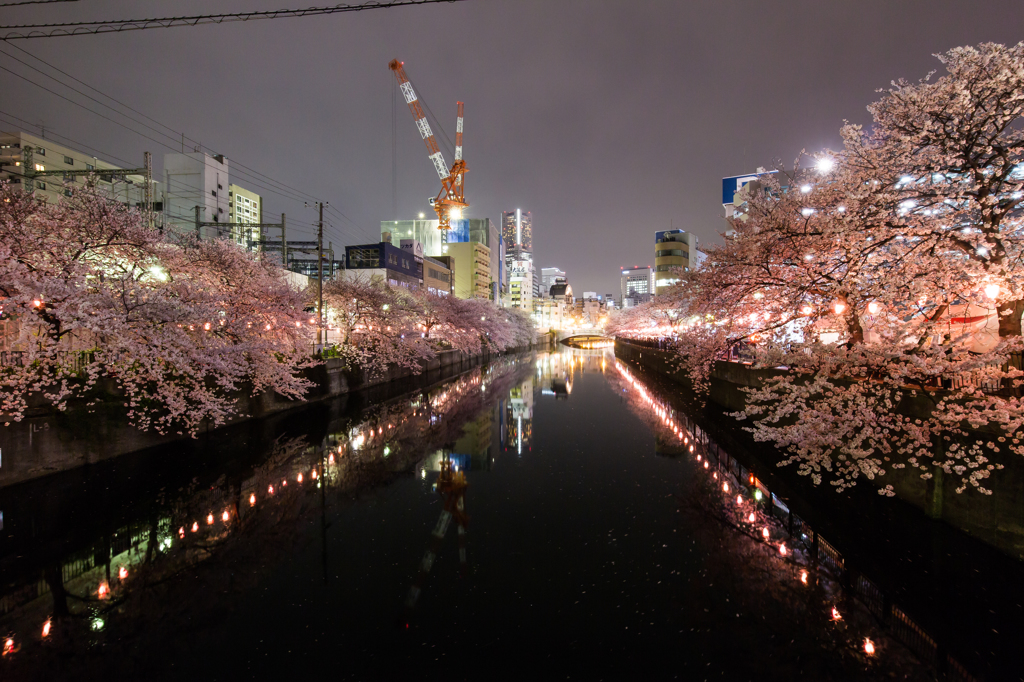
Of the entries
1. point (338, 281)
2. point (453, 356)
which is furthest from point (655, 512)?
point (453, 356)

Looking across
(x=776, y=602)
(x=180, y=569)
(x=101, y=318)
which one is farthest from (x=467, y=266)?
(x=776, y=602)

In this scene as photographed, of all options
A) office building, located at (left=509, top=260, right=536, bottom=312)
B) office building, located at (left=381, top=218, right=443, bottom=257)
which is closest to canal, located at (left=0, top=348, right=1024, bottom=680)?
office building, located at (left=381, top=218, right=443, bottom=257)

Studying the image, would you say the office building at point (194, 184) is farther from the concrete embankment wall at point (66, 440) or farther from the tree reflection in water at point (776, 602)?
the tree reflection in water at point (776, 602)

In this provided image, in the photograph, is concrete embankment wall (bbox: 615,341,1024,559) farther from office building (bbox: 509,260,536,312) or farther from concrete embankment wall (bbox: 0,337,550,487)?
office building (bbox: 509,260,536,312)

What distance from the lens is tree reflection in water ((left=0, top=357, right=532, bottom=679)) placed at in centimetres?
668

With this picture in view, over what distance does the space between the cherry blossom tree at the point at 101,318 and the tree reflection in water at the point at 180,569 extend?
372 cm

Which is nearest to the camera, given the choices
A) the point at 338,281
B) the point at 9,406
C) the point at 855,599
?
the point at 855,599

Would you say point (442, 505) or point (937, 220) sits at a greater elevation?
point (937, 220)

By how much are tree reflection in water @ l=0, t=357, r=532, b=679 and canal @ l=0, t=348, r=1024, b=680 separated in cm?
5

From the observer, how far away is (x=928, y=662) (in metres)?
6.56

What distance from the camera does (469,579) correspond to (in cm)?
868

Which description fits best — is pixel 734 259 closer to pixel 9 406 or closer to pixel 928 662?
pixel 928 662

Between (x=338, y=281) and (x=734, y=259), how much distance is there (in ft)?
89.4

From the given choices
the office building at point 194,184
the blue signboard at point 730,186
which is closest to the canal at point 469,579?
the office building at point 194,184
